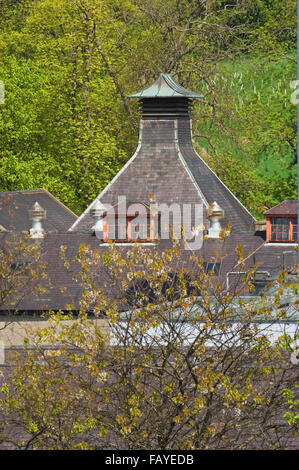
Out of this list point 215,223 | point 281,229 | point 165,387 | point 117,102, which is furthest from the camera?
point 117,102

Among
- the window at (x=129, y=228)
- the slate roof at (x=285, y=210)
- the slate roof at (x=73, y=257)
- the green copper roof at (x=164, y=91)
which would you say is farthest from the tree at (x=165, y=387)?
the green copper roof at (x=164, y=91)

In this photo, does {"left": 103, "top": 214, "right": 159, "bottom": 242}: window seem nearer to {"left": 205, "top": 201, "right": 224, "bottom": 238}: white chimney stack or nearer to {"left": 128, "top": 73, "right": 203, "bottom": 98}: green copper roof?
{"left": 205, "top": 201, "right": 224, "bottom": 238}: white chimney stack

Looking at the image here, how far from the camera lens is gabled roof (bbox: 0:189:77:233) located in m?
63.1

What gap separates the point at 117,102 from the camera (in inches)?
3105

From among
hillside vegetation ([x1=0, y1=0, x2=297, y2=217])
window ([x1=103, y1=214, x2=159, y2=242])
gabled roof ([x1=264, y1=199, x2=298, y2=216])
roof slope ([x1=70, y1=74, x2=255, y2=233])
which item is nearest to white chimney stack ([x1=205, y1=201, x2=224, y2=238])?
gabled roof ([x1=264, y1=199, x2=298, y2=216])

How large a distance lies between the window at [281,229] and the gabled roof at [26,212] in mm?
12193

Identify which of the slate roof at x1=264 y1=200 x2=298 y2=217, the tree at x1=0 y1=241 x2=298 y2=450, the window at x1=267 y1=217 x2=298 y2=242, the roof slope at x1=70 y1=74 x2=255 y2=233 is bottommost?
the tree at x1=0 y1=241 x2=298 y2=450

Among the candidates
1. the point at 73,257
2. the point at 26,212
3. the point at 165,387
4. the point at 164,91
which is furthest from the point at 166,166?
the point at 165,387

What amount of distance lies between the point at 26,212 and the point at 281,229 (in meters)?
14.9

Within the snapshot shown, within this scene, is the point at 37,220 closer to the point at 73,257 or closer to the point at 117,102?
the point at 73,257

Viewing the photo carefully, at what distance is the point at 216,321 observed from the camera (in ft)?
80.8

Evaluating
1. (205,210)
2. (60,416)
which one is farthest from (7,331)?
(60,416)

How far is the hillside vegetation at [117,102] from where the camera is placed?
75562 mm

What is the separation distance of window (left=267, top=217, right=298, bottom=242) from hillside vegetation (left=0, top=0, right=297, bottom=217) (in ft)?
51.4
